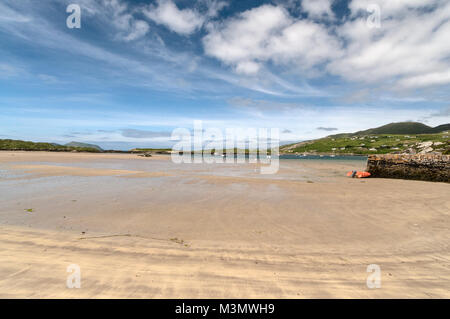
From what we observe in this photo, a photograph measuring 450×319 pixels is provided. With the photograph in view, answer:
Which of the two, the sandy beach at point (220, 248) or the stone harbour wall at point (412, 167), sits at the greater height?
the stone harbour wall at point (412, 167)

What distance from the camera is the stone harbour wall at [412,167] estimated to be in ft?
56.4

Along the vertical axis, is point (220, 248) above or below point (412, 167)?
below

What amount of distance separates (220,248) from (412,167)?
72.7 feet

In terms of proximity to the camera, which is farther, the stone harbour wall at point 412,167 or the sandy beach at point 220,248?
the stone harbour wall at point 412,167

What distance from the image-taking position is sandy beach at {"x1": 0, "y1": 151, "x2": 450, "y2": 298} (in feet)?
11.7

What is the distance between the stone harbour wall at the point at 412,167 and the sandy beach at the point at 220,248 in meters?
10.0

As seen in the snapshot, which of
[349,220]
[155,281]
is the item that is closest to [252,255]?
[155,281]

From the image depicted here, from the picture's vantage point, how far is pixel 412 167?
1880 centimetres

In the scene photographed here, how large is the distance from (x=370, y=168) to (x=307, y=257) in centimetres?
2145

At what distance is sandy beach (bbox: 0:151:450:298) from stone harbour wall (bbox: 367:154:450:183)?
10012 millimetres

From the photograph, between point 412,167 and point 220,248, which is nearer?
point 220,248

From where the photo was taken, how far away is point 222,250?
522 cm
